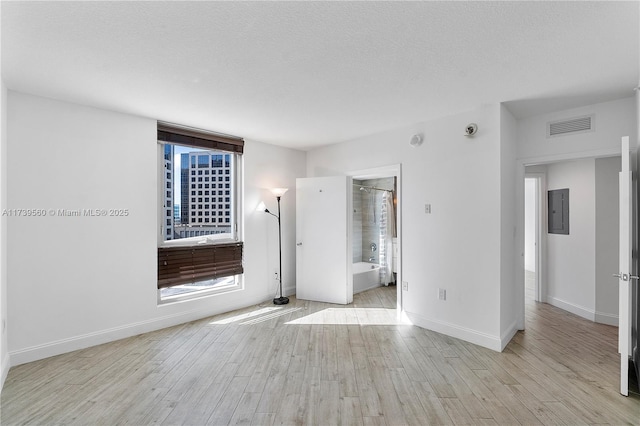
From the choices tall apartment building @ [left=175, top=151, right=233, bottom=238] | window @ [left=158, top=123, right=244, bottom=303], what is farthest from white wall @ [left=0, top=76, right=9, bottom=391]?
tall apartment building @ [left=175, top=151, right=233, bottom=238]

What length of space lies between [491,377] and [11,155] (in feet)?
15.6

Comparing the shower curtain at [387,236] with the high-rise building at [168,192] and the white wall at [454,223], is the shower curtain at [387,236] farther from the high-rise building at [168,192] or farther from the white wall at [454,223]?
the high-rise building at [168,192]

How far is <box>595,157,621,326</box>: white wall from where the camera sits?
12.3ft

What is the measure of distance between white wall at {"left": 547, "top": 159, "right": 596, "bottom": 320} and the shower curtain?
2.53 m

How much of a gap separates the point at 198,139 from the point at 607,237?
5555mm

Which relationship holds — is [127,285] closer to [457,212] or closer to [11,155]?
[11,155]

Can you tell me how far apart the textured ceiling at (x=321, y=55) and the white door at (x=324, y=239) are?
1.65m

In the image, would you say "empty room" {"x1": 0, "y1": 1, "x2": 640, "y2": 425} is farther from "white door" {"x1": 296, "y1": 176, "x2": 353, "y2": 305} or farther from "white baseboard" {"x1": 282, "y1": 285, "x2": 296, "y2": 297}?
"white baseboard" {"x1": 282, "y1": 285, "x2": 296, "y2": 297}

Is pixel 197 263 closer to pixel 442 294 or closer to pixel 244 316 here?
pixel 244 316

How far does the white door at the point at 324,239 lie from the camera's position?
465 cm

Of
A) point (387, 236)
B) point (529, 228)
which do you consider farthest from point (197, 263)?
point (529, 228)

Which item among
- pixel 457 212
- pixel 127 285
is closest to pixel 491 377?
pixel 457 212

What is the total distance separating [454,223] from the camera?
11.2ft

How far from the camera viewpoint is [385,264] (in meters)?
5.90
